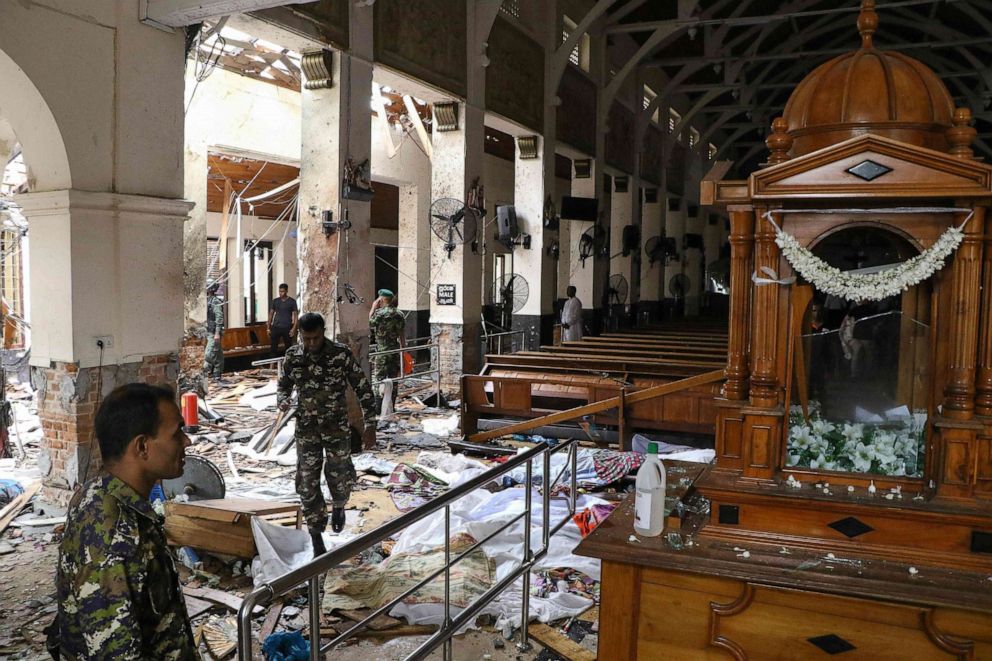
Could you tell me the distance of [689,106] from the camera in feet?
78.1

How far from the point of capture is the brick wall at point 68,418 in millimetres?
5551

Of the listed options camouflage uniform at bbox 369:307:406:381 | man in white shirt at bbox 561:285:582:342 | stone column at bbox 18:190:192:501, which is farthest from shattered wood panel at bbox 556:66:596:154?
stone column at bbox 18:190:192:501

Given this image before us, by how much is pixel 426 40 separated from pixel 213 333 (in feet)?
18.4

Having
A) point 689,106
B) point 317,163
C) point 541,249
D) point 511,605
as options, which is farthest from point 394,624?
point 689,106

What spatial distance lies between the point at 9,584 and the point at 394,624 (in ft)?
8.13

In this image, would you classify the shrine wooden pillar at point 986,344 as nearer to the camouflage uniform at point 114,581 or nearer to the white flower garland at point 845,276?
the white flower garland at point 845,276

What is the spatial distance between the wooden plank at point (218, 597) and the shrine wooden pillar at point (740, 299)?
2.93 metres

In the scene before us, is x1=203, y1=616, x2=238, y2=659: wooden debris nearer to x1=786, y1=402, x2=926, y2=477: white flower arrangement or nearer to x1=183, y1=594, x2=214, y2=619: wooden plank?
x1=183, y1=594, x2=214, y2=619: wooden plank

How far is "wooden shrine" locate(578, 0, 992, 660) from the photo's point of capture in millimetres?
2809

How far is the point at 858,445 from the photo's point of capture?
315 centimetres

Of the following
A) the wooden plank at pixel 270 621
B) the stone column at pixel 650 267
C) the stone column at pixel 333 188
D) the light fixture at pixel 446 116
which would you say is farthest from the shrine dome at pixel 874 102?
the stone column at pixel 650 267

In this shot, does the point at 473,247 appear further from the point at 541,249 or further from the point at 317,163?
the point at 317,163

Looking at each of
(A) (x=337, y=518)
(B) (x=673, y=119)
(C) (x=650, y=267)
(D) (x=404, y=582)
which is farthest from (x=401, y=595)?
(B) (x=673, y=119)

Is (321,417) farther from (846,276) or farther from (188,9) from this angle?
(846,276)
